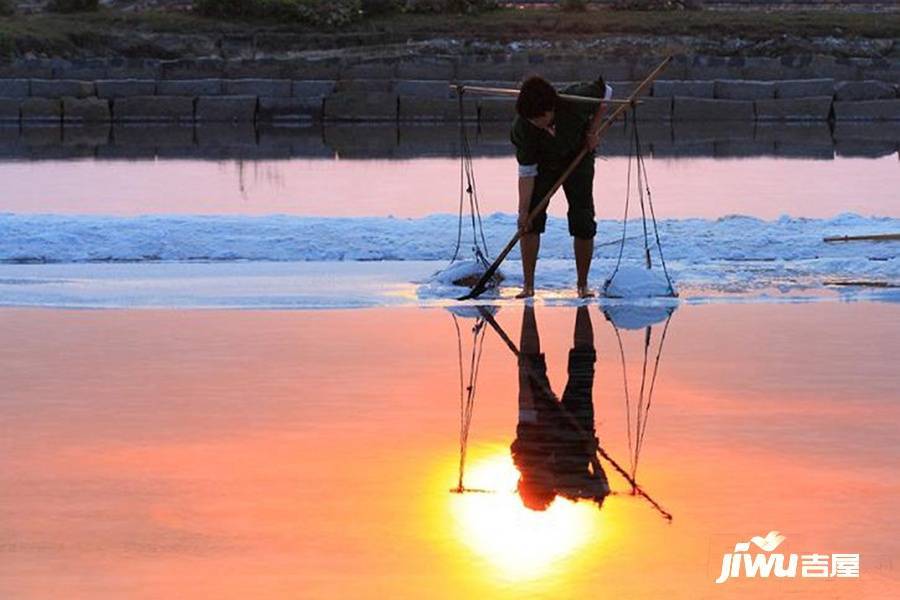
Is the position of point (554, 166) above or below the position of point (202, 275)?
above

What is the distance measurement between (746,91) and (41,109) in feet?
36.7

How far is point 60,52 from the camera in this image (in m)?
43.4

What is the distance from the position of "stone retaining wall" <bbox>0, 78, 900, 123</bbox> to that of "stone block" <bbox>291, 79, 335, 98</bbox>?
0.05 ft

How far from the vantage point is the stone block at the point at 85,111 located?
32000 millimetres

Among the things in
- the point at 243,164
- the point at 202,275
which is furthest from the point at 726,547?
the point at 243,164

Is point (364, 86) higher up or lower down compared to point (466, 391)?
lower down

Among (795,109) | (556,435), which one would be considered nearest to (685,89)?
(795,109)

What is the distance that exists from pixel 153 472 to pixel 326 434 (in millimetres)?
798

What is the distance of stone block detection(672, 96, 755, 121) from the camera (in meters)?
32.2

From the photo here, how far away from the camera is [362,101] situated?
107 feet

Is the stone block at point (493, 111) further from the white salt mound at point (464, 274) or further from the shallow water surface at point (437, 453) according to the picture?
the shallow water surface at point (437, 453)

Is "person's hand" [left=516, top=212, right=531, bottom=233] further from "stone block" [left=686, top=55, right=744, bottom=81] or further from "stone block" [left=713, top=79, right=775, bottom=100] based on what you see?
"stone block" [left=686, top=55, right=744, bottom=81]

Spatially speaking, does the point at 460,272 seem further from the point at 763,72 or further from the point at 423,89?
the point at 763,72

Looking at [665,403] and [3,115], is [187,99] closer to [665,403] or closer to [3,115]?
[3,115]
